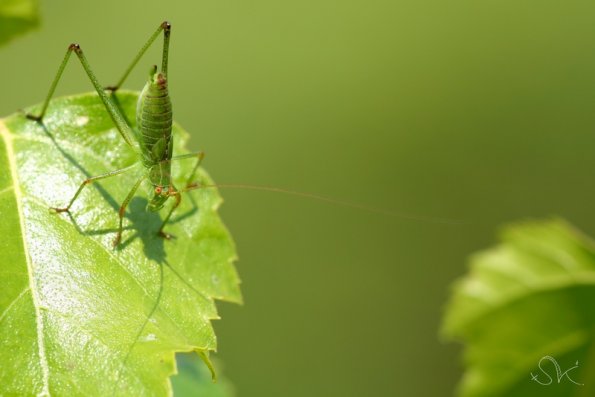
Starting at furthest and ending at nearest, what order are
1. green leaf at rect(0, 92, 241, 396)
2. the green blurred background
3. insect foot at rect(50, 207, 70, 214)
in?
the green blurred background → insect foot at rect(50, 207, 70, 214) → green leaf at rect(0, 92, 241, 396)

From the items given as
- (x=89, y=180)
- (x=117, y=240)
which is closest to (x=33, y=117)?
(x=89, y=180)

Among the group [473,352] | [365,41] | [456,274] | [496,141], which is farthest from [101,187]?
[365,41]

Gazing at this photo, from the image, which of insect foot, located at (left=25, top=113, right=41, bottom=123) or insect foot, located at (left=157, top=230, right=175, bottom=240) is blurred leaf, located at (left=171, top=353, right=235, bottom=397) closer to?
insect foot, located at (left=157, top=230, right=175, bottom=240)

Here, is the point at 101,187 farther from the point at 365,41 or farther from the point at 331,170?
the point at 365,41

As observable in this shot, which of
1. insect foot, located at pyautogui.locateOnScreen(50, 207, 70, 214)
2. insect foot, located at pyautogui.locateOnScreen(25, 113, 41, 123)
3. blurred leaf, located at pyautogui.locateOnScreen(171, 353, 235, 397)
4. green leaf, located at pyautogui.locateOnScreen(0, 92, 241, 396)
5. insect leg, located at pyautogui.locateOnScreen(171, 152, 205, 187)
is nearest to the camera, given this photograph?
green leaf, located at pyautogui.locateOnScreen(0, 92, 241, 396)

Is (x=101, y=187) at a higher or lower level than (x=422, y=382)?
lower

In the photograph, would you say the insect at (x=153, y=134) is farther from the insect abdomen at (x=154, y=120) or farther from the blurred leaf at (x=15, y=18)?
the blurred leaf at (x=15, y=18)
